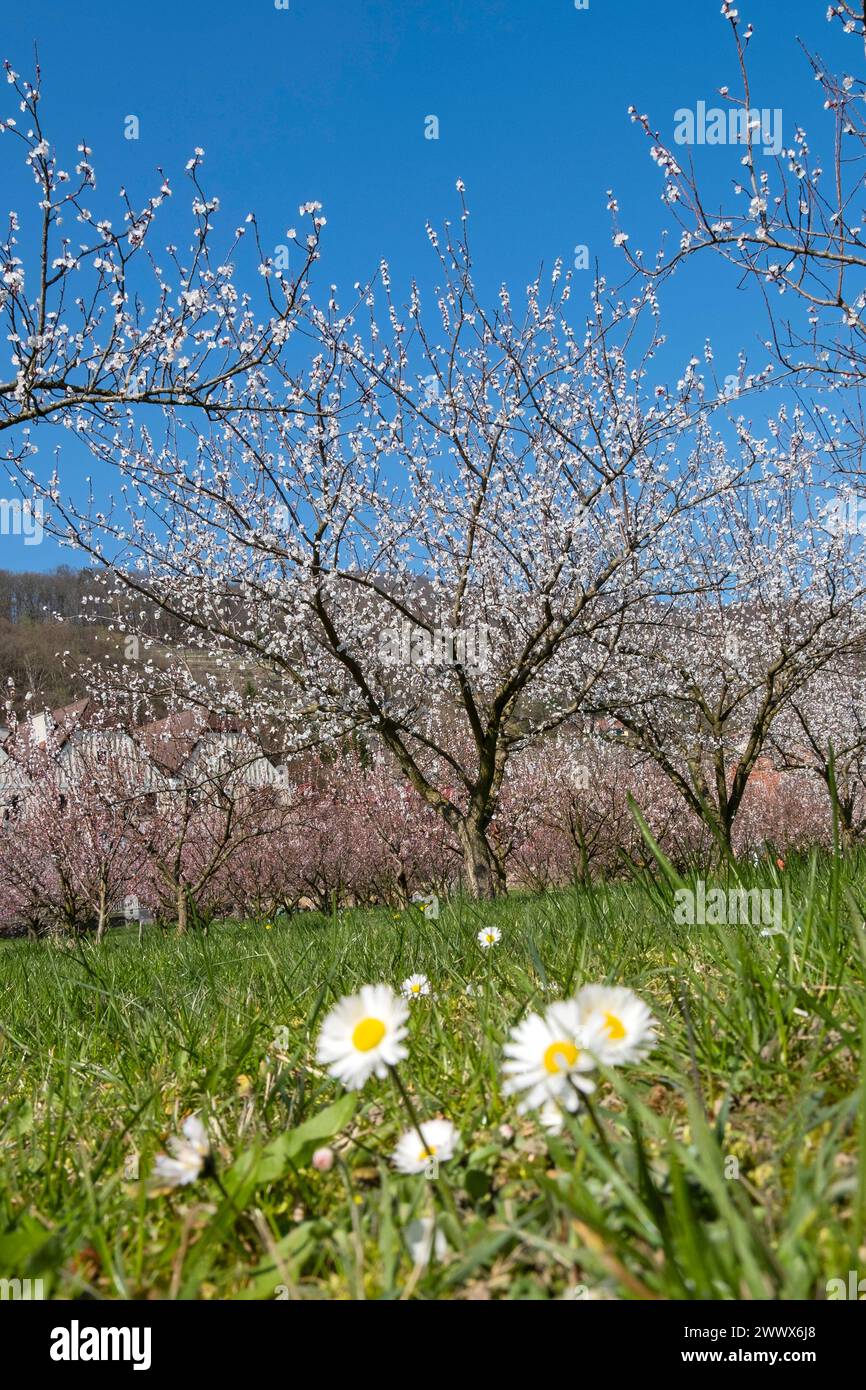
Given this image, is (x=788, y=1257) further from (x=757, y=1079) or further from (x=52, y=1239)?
(x=52, y=1239)

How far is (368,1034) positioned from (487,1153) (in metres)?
0.30

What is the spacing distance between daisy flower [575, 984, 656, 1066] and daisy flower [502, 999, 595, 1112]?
0.6 inches

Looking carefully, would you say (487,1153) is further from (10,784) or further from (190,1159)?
(10,784)

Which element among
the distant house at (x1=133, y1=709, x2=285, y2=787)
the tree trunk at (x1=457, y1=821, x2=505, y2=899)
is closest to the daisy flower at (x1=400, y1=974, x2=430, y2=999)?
the tree trunk at (x1=457, y1=821, x2=505, y2=899)

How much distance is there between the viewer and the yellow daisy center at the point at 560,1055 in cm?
107

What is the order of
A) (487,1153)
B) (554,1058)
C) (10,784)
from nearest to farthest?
(554,1058), (487,1153), (10,784)

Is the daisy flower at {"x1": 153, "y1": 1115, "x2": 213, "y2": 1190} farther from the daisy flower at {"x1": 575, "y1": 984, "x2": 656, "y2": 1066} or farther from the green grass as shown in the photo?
the daisy flower at {"x1": 575, "y1": 984, "x2": 656, "y2": 1066}

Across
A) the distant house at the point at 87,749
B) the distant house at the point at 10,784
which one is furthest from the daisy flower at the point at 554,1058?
the distant house at the point at 10,784

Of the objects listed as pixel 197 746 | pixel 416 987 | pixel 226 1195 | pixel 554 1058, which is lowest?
pixel 226 1195

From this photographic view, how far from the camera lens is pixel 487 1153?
1292 millimetres

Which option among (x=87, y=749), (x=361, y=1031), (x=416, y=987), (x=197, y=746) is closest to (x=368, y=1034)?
(x=361, y=1031)

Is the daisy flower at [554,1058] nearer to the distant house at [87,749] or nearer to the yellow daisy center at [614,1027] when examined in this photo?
the yellow daisy center at [614,1027]

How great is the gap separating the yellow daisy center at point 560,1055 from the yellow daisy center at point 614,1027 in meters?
0.06

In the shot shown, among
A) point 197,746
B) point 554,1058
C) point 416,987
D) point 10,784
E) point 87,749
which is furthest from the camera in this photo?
point 10,784
